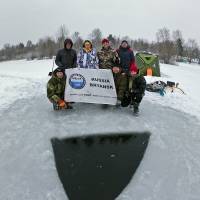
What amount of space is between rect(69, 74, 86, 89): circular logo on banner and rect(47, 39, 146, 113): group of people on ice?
5.8 inches

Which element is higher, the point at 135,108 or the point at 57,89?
the point at 57,89

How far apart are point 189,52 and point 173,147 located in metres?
93.2

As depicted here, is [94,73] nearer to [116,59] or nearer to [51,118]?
[116,59]

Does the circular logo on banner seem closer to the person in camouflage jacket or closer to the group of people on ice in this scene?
the group of people on ice

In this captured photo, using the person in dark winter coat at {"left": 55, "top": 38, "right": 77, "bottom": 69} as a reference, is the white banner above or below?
below

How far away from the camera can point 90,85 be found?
8.59 m

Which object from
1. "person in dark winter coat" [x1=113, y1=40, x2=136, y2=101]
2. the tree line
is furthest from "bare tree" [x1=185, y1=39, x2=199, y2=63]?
"person in dark winter coat" [x1=113, y1=40, x2=136, y2=101]

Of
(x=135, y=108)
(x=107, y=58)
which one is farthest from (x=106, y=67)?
(x=135, y=108)

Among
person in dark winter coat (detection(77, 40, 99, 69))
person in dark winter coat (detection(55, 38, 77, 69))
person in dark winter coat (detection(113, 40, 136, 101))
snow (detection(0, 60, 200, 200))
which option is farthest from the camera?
person in dark winter coat (detection(55, 38, 77, 69))

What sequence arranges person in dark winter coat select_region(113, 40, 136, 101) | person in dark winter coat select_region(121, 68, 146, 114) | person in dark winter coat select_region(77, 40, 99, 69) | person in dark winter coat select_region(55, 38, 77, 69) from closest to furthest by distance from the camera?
1. person in dark winter coat select_region(121, 68, 146, 114)
2. person in dark winter coat select_region(113, 40, 136, 101)
3. person in dark winter coat select_region(77, 40, 99, 69)
4. person in dark winter coat select_region(55, 38, 77, 69)

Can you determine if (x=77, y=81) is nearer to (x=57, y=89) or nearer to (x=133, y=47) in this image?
(x=57, y=89)

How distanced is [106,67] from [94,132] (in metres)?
2.05

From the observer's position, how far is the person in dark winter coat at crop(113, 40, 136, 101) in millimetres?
8484

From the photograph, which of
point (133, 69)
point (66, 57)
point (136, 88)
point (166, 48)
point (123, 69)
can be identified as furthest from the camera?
point (166, 48)
